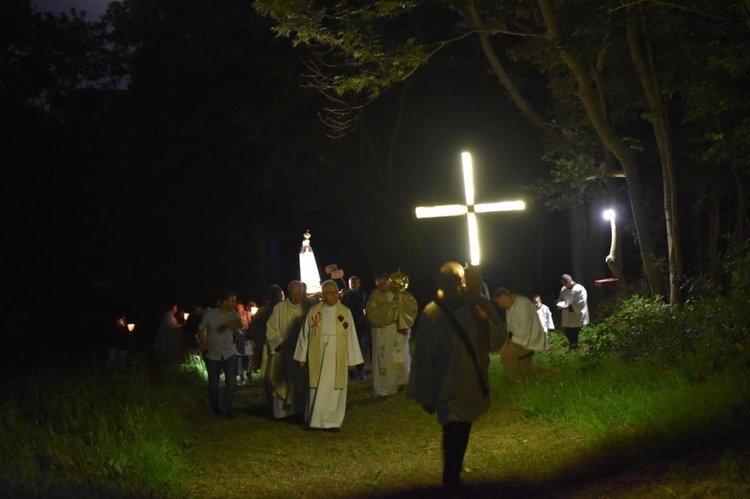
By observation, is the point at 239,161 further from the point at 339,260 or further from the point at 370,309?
the point at 370,309

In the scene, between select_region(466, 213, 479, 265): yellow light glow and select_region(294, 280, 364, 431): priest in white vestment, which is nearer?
select_region(294, 280, 364, 431): priest in white vestment

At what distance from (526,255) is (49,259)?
19.5 meters

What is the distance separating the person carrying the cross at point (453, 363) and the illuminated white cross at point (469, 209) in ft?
17.4

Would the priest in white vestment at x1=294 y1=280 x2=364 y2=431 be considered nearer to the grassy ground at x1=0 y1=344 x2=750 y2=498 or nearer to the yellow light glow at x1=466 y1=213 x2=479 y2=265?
the grassy ground at x1=0 y1=344 x2=750 y2=498

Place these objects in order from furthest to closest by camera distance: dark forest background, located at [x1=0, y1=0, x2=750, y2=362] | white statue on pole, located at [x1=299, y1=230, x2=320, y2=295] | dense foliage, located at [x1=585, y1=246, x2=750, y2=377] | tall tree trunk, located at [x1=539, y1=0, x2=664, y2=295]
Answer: dark forest background, located at [x1=0, y1=0, x2=750, y2=362] < white statue on pole, located at [x1=299, y1=230, x2=320, y2=295] < tall tree trunk, located at [x1=539, y1=0, x2=664, y2=295] < dense foliage, located at [x1=585, y1=246, x2=750, y2=377]

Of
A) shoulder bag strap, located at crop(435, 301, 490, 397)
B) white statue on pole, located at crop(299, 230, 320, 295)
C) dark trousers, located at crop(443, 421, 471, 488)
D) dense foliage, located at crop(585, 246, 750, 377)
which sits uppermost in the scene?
white statue on pole, located at crop(299, 230, 320, 295)

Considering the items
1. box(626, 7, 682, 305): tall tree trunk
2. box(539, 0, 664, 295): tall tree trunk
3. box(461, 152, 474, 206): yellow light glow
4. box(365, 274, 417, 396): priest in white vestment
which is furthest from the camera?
box(626, 7, 682, 305): tall tree trunk

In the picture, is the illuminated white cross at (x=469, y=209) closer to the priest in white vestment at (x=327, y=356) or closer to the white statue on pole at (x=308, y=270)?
the priest in white vestment at (x=327, y=356)

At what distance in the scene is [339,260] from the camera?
42688 millimetres

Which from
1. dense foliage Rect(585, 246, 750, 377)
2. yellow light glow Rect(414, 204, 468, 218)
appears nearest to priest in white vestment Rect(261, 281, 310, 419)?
yellow light glow Rect(414, 204, 468, 218)

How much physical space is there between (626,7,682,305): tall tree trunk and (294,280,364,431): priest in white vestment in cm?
625

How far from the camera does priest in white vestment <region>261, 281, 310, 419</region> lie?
13805 millimetres

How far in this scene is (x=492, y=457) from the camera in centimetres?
1003

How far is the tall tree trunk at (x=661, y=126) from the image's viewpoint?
1606cm
